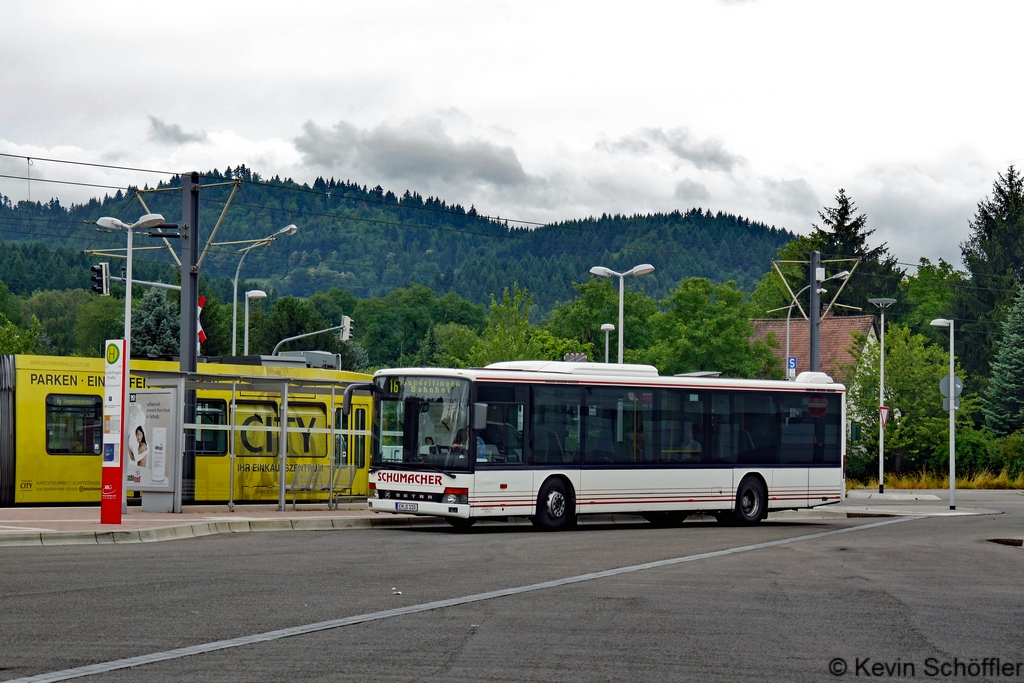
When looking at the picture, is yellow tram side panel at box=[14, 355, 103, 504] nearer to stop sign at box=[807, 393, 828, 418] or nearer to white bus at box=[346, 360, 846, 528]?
white bus at box=[346, 360, 846, 528]

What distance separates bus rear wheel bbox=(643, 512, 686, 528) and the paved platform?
1.89ft

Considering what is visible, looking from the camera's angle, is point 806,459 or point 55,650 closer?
point 55,650

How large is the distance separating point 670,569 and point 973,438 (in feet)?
168

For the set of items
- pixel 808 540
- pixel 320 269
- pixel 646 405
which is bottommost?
pixel 808 540

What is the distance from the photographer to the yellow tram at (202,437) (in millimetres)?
25828

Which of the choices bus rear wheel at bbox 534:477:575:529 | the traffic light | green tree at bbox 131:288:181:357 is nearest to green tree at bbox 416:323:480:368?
green tree at bbox 131:288:181:357

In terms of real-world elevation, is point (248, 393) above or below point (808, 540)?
above

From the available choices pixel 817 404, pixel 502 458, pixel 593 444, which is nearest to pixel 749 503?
pixel 817 404

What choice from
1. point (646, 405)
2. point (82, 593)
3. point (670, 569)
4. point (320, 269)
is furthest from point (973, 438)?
point (320, 269)

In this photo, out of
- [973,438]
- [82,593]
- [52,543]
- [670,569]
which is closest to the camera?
[82,593]

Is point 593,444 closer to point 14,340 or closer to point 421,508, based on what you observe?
point 421,508

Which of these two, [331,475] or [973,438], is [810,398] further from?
[973,438]

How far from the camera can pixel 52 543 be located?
59.5 feet

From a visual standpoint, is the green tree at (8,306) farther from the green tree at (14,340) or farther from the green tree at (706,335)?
the green tree at (706,335)
